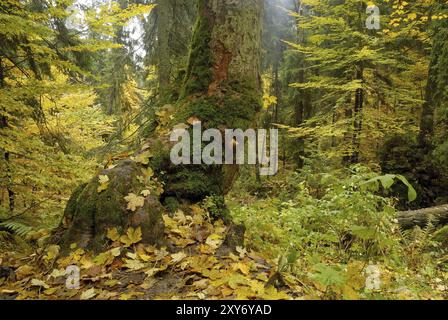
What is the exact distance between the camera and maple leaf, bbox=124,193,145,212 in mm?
3334

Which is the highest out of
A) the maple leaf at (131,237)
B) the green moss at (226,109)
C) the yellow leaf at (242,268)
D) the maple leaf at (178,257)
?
the green moss at (226,109)

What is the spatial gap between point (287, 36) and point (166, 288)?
18.8m

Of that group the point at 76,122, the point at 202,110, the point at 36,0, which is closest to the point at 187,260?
the point at 202,110

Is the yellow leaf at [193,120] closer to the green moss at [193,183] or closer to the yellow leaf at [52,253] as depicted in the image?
the green moss at [193,183]

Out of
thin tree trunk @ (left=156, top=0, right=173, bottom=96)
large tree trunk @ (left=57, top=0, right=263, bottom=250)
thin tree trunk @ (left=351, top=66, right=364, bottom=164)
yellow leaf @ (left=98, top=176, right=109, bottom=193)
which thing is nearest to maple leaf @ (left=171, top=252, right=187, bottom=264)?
large tree trunk @ (left=57, top=0, right=263, bottom=250)

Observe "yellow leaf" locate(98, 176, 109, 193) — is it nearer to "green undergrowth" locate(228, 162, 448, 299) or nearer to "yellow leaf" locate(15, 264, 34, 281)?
"yellow leaf" locate(15, 264, 34, 281)

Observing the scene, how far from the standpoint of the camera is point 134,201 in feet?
11.0

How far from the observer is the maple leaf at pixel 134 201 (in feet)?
10.9

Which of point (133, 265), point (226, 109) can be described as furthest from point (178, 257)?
point (226, 109)

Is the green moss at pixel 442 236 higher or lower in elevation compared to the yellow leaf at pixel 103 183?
lower

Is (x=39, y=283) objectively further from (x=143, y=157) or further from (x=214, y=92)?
(x=214, y=92)

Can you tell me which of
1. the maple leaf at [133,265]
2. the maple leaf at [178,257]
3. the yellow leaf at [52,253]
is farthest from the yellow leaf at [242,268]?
the yellow leaf at [52,253]

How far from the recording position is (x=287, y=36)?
18906mm
